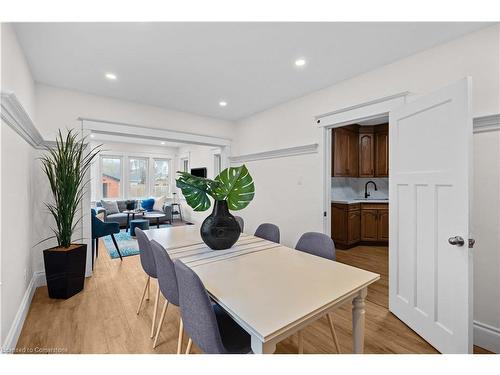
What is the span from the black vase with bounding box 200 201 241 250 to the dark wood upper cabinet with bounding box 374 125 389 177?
156 inches

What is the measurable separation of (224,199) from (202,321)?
3.04 ft

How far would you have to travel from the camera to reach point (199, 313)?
3.40 ft

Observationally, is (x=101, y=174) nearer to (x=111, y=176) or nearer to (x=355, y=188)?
(x=111, y=176)

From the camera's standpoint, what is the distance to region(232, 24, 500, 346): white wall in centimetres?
175

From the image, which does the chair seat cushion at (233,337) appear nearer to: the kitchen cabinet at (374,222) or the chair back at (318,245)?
the chair back at (318,245)

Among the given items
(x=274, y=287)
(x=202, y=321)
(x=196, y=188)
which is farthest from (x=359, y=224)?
(x=202, y=321)

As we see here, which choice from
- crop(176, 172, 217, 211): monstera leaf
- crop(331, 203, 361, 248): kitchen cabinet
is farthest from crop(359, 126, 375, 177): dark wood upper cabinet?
crop(176, 172, 217, 211): monstera leaf

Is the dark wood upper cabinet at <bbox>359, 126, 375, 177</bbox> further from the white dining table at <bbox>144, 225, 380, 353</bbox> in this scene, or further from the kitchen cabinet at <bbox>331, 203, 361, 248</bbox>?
the white dining table at <bbox>144, 225, 380, 353</bbox>

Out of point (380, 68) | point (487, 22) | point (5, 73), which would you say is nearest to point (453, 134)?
point (487, 22)

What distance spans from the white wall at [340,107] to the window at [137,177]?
4.51 m

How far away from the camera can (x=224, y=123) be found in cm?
449

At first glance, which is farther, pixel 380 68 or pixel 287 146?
pixel 287 146
